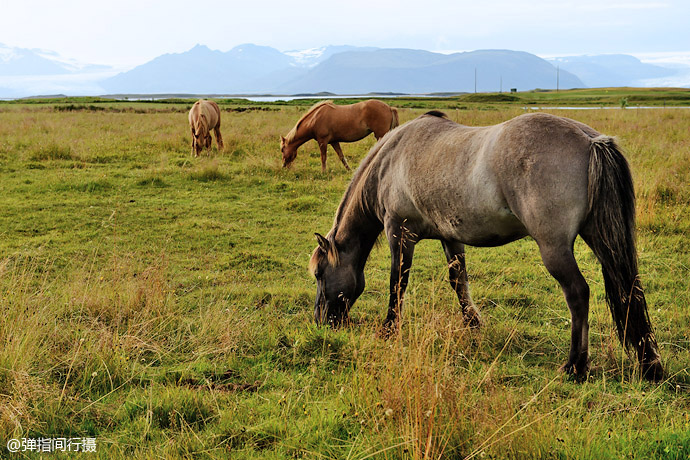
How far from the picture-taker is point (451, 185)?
419cm

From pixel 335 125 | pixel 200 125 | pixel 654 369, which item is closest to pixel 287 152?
pixel 335 125

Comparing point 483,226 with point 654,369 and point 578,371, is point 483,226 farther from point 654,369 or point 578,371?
point 654,369

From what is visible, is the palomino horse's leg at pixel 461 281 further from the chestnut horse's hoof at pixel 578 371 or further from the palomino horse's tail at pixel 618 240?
the palomino horse's tail at pixel 618 240

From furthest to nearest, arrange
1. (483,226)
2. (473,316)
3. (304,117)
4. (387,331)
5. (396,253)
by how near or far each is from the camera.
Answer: (304,117) < (396,253) < (473,316) < (387,331) < (483,226)

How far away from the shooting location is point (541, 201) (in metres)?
3.55

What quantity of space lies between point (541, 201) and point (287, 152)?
10.6m

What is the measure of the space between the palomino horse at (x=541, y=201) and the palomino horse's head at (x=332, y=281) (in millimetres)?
394

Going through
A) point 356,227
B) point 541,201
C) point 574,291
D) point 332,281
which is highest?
point 541,201

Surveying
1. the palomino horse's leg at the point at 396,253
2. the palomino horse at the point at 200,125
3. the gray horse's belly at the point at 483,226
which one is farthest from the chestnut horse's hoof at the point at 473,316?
the palomino horse at the point at 200,125

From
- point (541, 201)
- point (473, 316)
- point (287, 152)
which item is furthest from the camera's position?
point (287, 152)

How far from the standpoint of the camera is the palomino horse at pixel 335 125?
13.8 metres

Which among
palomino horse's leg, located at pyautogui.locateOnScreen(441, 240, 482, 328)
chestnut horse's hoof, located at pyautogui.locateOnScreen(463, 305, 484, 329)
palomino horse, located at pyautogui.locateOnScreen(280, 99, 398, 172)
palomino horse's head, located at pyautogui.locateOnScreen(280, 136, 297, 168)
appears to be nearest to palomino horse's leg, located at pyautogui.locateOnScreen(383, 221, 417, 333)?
palomino horse's leg, located at pyautogui.locateOnScreen(441, 240, 482, 328)

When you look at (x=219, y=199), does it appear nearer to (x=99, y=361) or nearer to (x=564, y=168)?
(x=99, y=361)

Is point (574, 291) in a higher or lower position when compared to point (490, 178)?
lower
